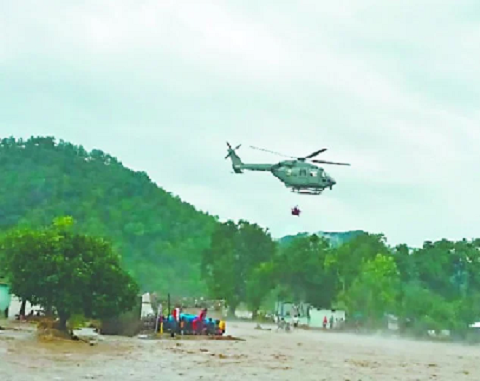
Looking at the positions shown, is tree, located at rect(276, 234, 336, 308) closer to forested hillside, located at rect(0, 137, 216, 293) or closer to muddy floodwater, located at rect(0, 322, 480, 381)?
forested hillside, located at rect(0, 137, 216, 293)

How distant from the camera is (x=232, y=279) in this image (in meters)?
147

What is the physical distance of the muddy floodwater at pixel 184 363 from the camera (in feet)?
90.9

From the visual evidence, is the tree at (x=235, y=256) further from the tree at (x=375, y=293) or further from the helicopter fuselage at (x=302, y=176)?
the helicopter fuselage at (x=302, y=176)

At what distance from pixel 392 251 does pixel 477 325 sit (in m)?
28.0

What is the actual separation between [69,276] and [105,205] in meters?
137

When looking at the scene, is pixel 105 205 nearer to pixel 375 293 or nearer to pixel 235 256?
pixel 235 256

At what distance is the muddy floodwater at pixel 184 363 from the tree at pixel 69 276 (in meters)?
1.91

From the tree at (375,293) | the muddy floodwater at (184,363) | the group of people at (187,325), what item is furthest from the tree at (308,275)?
the muddy floodwater at (184,363)

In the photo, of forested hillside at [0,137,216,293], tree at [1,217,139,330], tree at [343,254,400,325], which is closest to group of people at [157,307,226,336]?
tree at [1,217,139,330]

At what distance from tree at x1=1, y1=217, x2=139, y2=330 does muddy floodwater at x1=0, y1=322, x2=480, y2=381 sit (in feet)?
6.27

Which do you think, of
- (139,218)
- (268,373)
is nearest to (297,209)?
(268,373)

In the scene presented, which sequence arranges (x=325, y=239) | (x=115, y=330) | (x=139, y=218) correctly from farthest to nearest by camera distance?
(x=139, y=218) → (x=325, y=239) → (x=115, y=330)

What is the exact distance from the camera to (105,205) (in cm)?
17825

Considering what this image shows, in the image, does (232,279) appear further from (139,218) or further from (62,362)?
(62,362)
